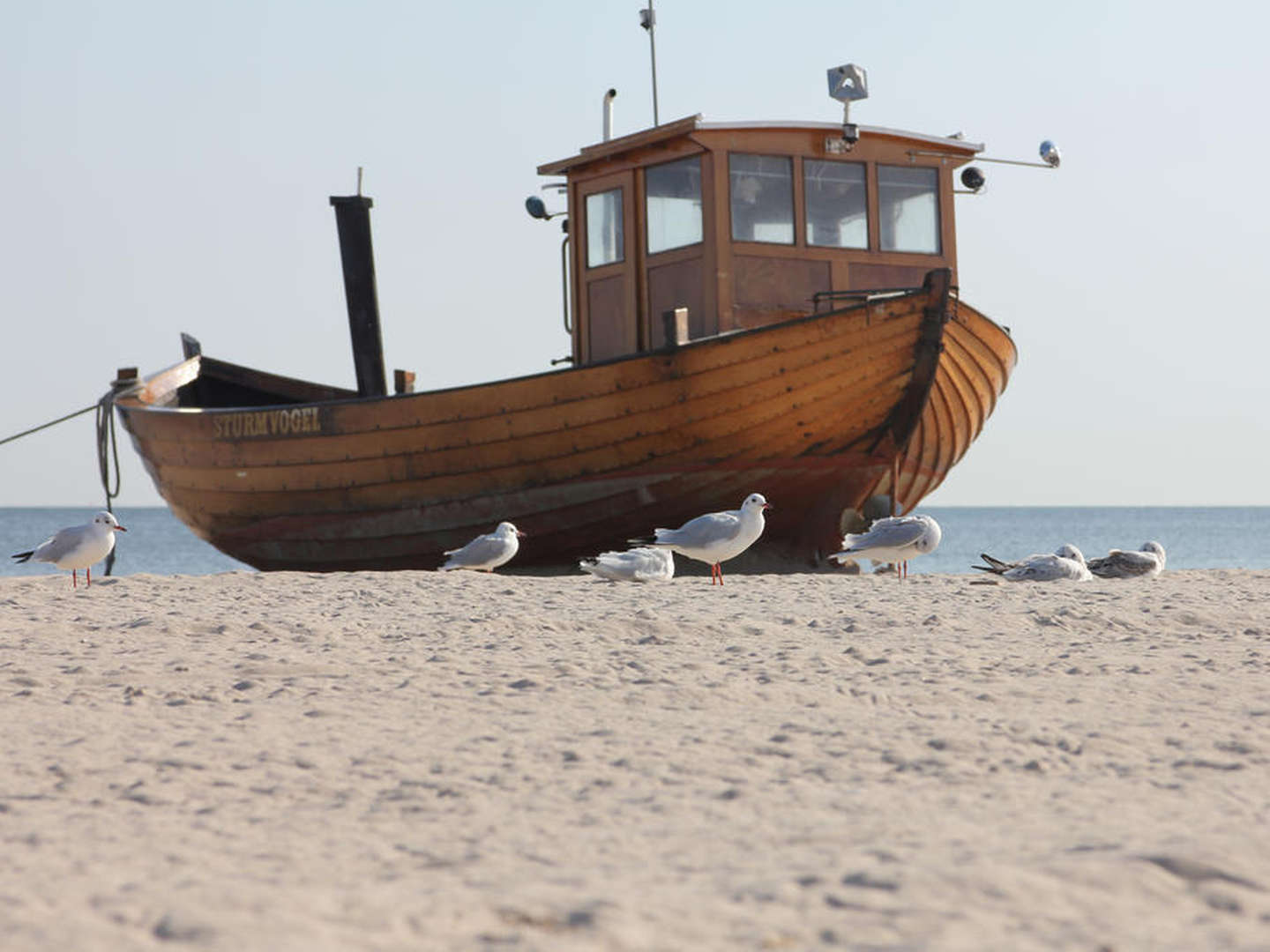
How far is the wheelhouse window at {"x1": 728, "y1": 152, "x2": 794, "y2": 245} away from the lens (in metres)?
11.6

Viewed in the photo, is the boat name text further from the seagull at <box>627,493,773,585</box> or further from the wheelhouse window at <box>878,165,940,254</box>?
the wheelhouse window at <box>878,165,940,254</box>

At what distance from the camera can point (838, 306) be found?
11.7 m

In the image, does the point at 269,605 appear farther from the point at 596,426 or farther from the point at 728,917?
the point at 728,917

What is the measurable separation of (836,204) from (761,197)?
0.63 metres

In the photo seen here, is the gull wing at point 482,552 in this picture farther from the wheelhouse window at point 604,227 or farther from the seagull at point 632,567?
the wheelhouse window at point 604,227

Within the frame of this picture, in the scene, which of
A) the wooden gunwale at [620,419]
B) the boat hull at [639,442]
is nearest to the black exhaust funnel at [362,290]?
the boat hull at [639,442]

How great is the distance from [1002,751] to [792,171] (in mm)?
8261

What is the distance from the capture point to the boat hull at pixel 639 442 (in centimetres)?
1099

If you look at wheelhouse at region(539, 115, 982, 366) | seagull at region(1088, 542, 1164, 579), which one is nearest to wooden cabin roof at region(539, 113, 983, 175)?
wheelhouse at region(539, 115, 982, 366)

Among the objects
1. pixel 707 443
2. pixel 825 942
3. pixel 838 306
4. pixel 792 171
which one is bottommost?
pixel 825 942

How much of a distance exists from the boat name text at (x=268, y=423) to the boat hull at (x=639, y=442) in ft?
0.05

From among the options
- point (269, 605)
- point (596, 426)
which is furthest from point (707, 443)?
point (269, 605)

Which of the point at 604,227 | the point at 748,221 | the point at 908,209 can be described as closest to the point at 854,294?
the point at 748,221

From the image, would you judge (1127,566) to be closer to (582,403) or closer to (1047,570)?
(1047,570)
